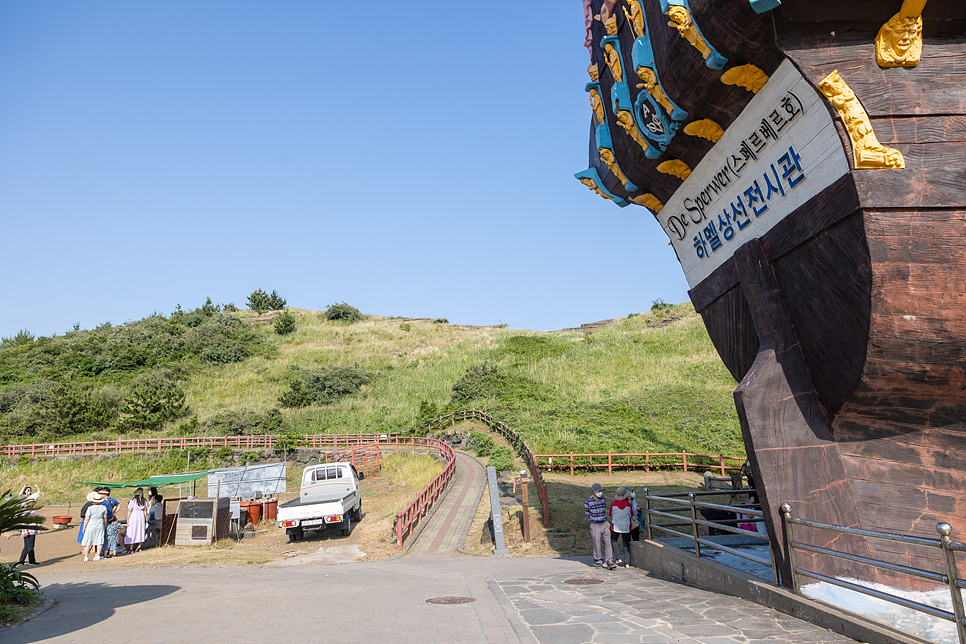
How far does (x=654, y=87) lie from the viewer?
8211 millimetres

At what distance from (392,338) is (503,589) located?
212ft

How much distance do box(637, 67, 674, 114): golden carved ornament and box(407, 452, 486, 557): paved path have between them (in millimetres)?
10674

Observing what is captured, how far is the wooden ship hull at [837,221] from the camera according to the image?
6324 mm

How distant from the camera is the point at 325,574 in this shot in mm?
11734

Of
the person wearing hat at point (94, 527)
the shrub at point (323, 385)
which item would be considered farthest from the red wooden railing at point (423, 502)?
the shrub at point (323, 385)

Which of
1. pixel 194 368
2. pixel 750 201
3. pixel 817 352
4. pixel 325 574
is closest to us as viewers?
pixel 817 352

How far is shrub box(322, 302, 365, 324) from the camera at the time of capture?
84250 millimetres

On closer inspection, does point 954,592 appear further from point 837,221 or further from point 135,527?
point 135,527

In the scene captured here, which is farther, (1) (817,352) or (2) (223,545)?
(2) (223,545)

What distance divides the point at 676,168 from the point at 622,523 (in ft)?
20.9

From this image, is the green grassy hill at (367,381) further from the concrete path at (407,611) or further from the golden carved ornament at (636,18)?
the golden carved ornament at (636,18)

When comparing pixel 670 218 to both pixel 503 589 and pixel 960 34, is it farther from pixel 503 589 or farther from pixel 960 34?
pixel 503 589

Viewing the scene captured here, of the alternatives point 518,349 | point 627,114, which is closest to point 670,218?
point 627,114

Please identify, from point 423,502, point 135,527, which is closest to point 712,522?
point 423,502
